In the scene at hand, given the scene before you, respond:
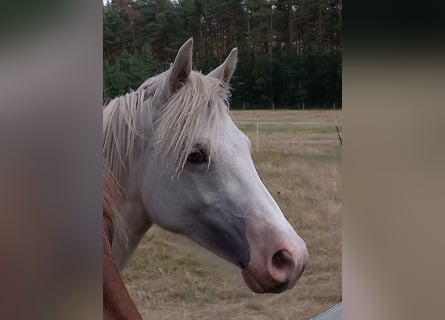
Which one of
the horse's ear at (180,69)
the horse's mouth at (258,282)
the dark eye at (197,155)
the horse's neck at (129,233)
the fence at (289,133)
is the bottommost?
the horse's mouth at (258,282)

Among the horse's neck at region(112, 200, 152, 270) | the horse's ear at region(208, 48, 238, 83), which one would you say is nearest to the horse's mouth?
the horse's neck at region(112, 200, 152, 270)

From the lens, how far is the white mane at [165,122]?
245 centimetres

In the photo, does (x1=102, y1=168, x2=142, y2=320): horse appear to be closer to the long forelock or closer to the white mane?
the white mane

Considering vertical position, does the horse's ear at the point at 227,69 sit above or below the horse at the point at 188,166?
above

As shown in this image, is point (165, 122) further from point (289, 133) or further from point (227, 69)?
point (289, 133)

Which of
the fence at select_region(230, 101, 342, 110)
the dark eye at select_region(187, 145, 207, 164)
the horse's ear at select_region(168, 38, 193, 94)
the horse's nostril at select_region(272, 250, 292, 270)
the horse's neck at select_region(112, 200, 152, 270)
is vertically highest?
the horse's ear at select_region(168, 38, 193, 94)

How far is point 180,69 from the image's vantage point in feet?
8.12

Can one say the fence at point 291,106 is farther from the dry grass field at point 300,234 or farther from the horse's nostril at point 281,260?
the horse's nostril at point 281,260

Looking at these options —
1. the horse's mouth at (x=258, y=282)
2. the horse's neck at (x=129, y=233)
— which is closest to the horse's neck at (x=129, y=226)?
the horse's neck at (x=129, y=233)

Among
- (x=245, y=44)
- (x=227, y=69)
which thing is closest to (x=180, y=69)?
(x=227, y=69)

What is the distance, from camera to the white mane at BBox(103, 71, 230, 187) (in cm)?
245

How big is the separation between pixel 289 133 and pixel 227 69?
42cm
